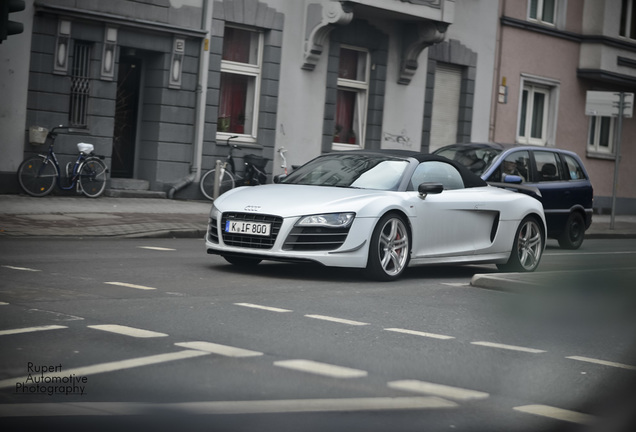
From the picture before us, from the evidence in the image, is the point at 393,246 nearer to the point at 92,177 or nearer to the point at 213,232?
the point at 213,232

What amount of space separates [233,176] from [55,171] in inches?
180

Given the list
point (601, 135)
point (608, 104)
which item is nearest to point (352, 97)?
point (608, 104)

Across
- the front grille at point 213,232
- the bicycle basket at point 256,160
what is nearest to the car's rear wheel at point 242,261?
the front grille at point 213,232

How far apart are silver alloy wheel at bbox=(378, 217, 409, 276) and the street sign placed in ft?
50.4

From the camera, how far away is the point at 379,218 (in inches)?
406

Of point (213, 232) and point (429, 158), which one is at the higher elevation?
point (429, 158)

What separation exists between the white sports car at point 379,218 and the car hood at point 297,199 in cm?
1

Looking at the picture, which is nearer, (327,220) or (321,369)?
(321,369)

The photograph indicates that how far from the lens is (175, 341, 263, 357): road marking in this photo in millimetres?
5818

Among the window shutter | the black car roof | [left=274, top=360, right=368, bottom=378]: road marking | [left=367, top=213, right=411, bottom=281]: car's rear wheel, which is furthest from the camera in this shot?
the window shutter

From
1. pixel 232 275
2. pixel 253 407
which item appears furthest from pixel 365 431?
pixel 232 275

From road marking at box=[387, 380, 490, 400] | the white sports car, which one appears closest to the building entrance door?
the white sports car

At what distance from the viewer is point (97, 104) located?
20.7m

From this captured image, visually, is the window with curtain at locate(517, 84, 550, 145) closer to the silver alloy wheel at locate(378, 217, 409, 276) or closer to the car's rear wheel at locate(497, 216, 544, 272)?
the car's rear wheel at locate(497, 216, 544, 272)
